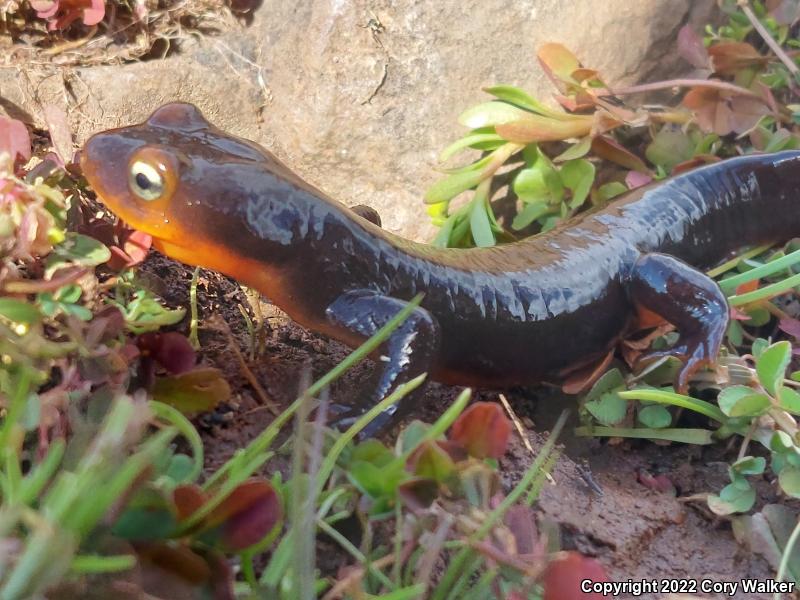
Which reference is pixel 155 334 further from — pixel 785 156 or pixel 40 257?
pixel 785 156

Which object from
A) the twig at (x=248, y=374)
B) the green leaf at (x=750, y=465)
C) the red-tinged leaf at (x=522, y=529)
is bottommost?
the green leaf at (x=750, y=465)

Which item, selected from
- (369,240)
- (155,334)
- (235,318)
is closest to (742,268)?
(369,240)

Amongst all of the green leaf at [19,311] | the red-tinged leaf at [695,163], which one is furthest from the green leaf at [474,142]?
the green leaf at [19,311]

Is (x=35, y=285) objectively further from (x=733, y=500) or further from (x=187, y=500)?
(x=733, y=500)

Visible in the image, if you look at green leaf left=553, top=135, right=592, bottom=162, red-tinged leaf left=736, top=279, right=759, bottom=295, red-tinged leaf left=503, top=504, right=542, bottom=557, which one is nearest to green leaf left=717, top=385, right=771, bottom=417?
red-tinged leaf left=736, top=279, right=759, bottom=295

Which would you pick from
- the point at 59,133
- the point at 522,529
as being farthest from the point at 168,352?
the point at 59,133

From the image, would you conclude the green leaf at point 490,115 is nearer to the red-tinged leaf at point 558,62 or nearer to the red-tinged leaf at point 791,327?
the red-tinged leaf at point 558,62
